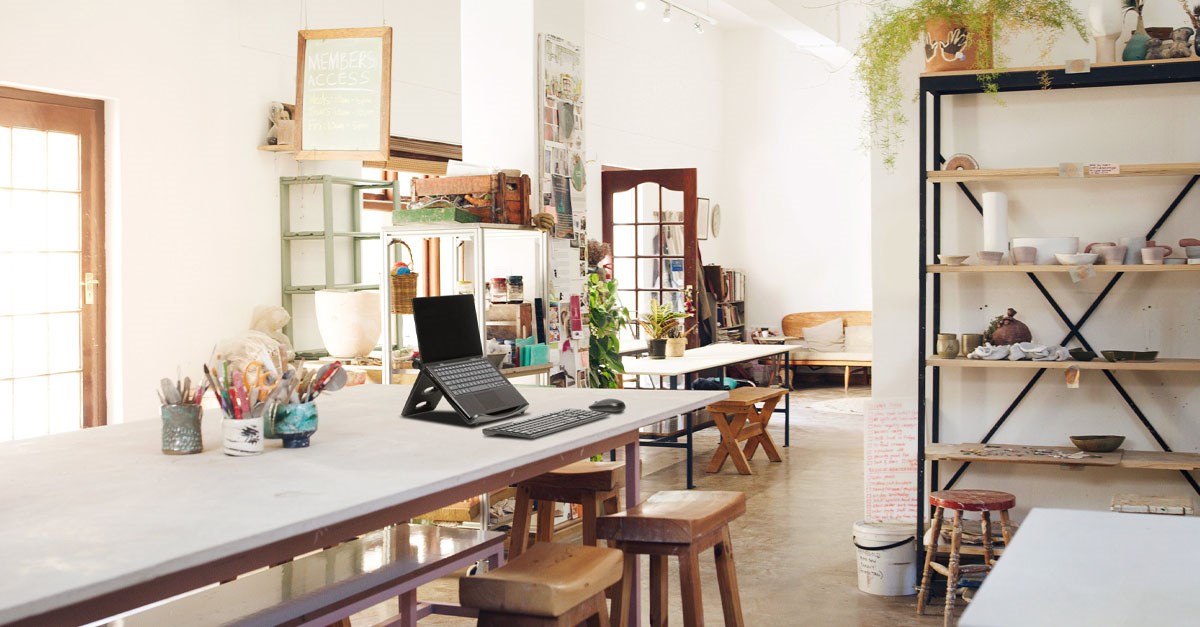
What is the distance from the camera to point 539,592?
2.51 meters

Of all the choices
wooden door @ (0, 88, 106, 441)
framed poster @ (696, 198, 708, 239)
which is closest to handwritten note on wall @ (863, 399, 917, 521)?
wooden door @ (0, 88, 106, 441)

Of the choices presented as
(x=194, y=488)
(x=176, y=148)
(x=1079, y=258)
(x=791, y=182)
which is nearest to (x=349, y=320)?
(x=176, y=148)

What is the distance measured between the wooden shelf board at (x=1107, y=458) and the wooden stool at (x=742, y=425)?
9.17 feet

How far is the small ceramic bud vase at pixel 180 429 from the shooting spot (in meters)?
2.56

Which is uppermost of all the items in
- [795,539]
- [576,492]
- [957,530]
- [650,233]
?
[650,233]

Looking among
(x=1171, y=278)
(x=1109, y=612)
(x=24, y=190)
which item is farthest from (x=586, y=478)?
(x=24, y=190)

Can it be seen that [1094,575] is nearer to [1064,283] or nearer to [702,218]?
[1064,283]

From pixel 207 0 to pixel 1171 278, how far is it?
543cm

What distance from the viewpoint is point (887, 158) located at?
5.01 metres

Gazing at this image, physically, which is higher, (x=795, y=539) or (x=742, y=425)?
(x=742, y=425)

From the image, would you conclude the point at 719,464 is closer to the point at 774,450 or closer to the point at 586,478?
the point at 774,450

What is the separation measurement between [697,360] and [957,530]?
3.85 meters

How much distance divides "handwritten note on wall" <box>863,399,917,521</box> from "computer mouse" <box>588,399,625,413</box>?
2156 mm

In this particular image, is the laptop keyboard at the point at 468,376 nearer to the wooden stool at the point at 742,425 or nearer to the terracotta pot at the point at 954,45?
the terracotta pot at the point at 954,45
